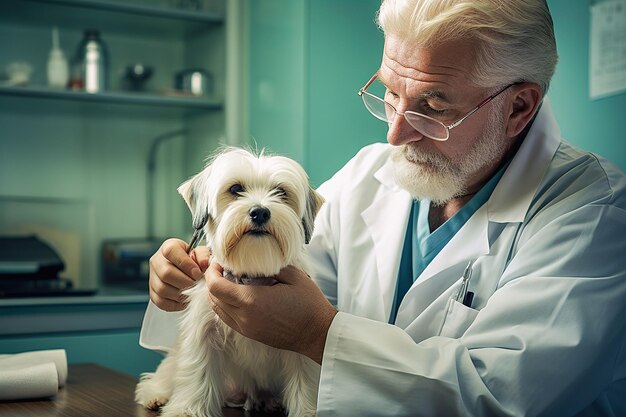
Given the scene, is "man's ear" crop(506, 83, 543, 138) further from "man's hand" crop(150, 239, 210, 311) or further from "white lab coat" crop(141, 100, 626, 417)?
"man's hand" crop(150, 239, 210, 311)

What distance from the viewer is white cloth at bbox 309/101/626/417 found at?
115 centimetres

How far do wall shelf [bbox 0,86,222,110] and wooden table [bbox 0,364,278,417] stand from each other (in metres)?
1.79

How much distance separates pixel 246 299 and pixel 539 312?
456 mm

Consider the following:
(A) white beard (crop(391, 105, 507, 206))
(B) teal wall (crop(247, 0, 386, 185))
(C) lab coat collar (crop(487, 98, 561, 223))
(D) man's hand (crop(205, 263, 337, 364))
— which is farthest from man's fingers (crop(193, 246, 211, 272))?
(B) teal wall (crop(247, 0, 386, 185))

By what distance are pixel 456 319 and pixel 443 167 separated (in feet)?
1.02

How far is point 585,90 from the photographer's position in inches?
80.0

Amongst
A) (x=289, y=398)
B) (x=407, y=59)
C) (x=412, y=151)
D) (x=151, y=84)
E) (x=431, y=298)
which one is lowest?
(x=289, y=398)

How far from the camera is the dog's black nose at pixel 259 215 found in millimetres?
1150

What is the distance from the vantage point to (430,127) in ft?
4.78

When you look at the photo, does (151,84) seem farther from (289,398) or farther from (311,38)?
(289,398)

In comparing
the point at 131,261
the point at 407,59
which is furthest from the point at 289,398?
the point at 131,261

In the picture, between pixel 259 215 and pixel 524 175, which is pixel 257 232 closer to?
pixel 259 215

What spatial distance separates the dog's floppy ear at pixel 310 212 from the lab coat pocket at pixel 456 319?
1.02ft

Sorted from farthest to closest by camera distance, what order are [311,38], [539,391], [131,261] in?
[131,261] < [311,38] < [539,391]
